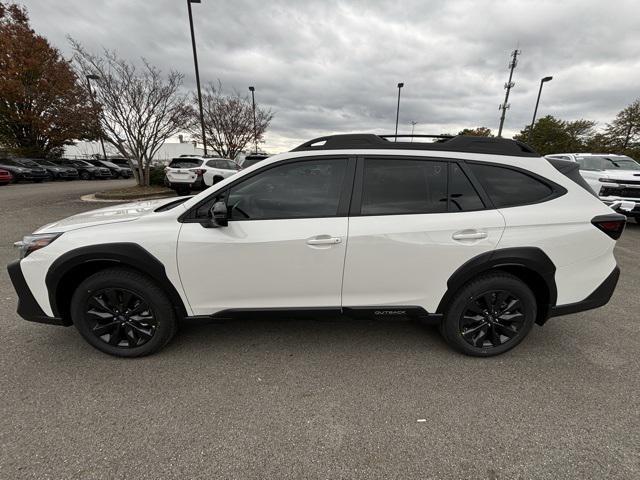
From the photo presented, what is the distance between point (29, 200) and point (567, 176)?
620 inches

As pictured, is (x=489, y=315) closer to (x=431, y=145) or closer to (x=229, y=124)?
(x=431, y=145)

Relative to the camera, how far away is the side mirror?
Result: 7.19ft

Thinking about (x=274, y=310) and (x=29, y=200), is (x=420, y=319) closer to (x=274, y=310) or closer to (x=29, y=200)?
(x=274, y=310)

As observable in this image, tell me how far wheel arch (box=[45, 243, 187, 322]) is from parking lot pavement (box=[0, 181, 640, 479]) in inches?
21.1

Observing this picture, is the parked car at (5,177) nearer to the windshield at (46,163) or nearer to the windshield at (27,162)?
the windshield at (27,162)

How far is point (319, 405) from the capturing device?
84.9 inches

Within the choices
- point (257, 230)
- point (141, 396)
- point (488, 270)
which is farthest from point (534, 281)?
point (141, 396)

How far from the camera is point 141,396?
7.23ft

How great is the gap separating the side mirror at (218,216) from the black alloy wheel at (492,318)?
6.62ft

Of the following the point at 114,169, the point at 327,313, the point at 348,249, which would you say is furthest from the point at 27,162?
the point at 348,249

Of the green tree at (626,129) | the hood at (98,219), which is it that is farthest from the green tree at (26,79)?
the green tree at (626,129)

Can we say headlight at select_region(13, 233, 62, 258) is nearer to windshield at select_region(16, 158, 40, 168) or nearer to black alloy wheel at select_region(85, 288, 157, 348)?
black alloy wheel at select_region(85, 288, 157, 348)

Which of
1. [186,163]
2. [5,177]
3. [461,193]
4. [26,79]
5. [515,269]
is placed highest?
[26,79]

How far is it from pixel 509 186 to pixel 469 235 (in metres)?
0.56
